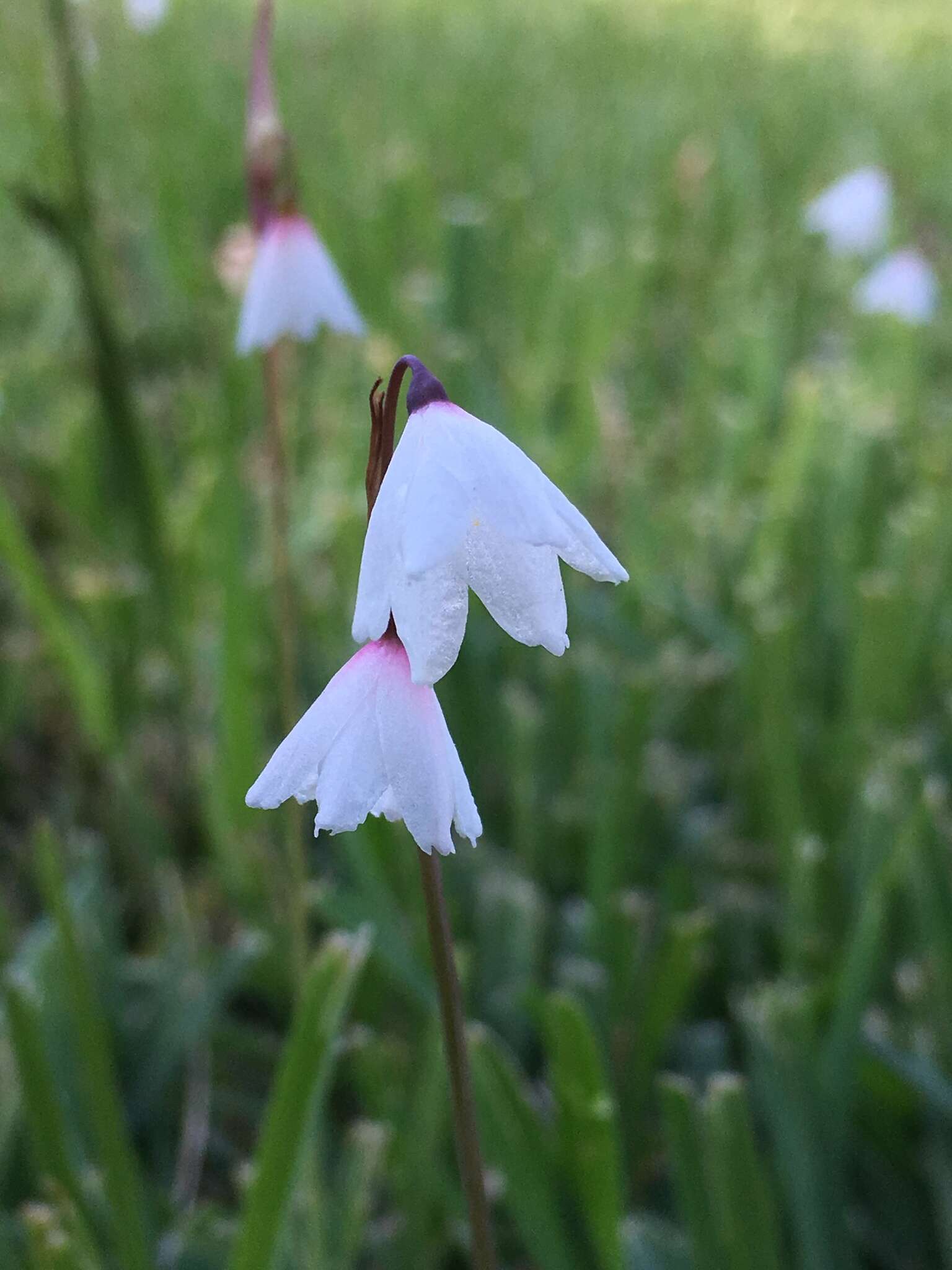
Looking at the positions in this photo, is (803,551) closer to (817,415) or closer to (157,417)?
(817,415)

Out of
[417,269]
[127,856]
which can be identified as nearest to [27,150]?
[417,269]

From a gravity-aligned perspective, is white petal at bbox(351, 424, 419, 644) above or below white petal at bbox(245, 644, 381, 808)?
above

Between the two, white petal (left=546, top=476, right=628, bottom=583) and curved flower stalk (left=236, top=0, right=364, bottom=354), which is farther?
curved flower stalk (left=236, top=0, right=364, bottom=354)

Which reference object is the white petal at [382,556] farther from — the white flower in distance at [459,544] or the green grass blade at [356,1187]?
the green grass blade at [356,1187]

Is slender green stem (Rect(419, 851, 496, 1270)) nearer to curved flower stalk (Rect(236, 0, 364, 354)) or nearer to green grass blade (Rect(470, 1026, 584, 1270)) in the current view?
green grass blade (Rect(470, 1026, 584, 1270))

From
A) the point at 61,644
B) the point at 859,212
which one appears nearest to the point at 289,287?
the point at 61,644

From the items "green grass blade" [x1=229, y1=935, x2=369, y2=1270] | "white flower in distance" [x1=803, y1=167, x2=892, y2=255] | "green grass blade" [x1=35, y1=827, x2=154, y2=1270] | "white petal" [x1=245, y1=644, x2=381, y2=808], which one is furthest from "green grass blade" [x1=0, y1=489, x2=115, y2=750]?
"white flower in distance" [x1=803, y1=167, x2=892, y2=255]

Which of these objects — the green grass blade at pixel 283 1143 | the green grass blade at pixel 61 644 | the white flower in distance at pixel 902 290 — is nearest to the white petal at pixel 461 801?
the green grass blade at pixel 283 1143
